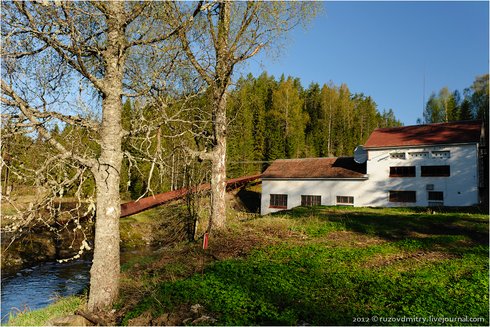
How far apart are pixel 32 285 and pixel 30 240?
6854 mm

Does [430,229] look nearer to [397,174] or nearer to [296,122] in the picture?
[397,174]

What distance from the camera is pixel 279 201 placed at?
3441 centimetres

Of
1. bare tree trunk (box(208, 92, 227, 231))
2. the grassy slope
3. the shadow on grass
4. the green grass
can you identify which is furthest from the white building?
the green grass

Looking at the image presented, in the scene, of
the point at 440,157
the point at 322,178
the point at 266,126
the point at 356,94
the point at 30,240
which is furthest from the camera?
the point at 356,94

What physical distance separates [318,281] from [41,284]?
13.3 metres

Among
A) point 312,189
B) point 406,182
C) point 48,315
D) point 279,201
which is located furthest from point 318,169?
point 48,315

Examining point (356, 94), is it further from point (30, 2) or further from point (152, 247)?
point (30, 2)

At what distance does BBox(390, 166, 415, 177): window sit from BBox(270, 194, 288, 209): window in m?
9.81

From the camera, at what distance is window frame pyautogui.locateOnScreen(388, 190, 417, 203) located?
28.8 meters

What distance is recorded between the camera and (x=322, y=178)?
32062 millimetres

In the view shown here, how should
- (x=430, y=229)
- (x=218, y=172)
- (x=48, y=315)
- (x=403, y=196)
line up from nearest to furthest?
(x=48, y=315)
(x=218, y=172)
(x=430, y=229)
(x=403, y=196)

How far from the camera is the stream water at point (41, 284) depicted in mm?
12606

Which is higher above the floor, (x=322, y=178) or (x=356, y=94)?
(x=356, y=94)

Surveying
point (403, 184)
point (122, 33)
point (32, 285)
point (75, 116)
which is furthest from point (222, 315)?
point (403, 184)
